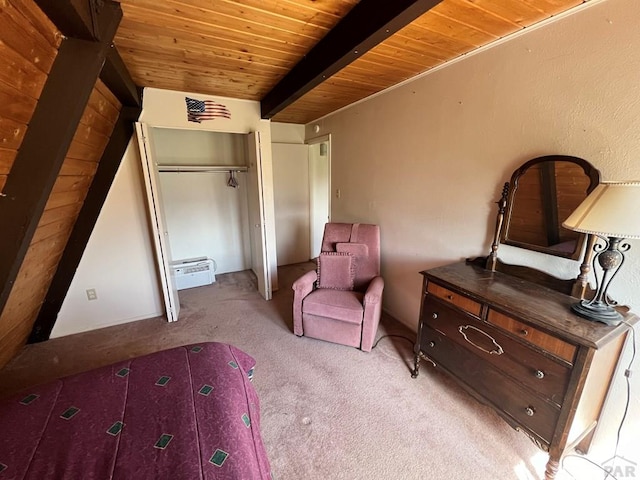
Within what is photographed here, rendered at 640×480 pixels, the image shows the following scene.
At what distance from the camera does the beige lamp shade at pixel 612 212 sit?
3.55 feet

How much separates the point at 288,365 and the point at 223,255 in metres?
2.50

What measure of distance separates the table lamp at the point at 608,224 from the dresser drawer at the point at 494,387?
1.66 ft

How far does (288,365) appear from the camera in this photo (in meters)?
2.31

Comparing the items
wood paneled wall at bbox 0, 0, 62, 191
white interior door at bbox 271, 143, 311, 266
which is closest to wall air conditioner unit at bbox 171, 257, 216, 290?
white interior door at bbox 271, 143, 311, 266

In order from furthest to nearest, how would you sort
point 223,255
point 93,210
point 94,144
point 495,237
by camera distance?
1. point 223,255
2. point 93,210
3. point 94,144
4. point 495,237

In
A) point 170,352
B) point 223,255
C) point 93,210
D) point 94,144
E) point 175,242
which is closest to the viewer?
point 170,352

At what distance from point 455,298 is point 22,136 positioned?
242cm

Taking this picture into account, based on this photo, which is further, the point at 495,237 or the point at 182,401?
the point at 495,237

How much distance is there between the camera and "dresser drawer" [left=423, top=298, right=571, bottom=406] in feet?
4.28

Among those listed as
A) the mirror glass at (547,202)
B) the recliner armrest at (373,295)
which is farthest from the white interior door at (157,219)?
the mirror glass at (547,202)

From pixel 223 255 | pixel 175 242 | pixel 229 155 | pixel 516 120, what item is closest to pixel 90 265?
pixel 175 242

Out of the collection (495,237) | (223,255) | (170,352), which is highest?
(495,237)

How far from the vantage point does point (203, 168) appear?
378 centimetres

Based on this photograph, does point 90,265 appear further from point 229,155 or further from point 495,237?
point 495,237
